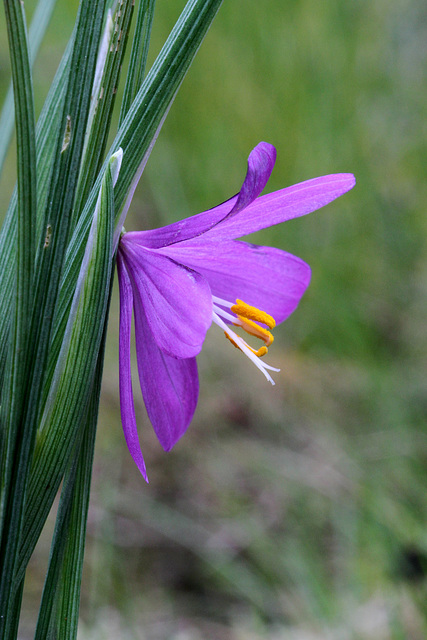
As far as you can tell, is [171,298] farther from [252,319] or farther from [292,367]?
[292,367]

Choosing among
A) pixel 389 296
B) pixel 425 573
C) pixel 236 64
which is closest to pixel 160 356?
pixel 425 573

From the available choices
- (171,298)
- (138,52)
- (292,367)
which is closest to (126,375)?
(171,298)

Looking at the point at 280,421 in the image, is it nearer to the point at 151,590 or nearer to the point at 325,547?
the point at 325,547

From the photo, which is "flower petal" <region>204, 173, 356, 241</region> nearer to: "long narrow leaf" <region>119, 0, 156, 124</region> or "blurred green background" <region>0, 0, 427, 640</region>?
"long narrow leaf" <region>119, 0, 156, 124</region>

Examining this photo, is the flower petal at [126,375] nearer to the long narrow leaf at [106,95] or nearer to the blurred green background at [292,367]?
the long narrow leaf at [106,95]

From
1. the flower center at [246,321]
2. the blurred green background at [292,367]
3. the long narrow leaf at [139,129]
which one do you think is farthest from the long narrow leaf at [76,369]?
the blurred green background at [292,367]

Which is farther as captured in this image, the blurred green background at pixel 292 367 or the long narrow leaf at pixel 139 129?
the blurred green background at pixel 292 367

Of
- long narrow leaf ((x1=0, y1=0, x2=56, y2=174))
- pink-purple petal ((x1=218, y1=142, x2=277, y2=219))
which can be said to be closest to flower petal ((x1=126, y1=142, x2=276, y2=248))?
pink-purple petal ((x1=218, y1=142, x2=277, y2=219))
